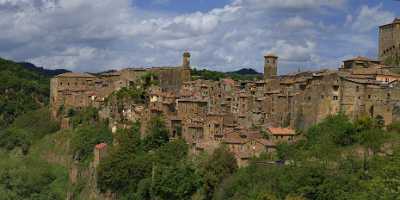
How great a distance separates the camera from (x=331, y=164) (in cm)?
3431

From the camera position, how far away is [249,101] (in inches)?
1757

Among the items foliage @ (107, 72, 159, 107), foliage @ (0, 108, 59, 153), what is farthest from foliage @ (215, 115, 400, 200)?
foliage @ (0, 108, 59, 153)

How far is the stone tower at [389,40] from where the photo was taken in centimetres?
4756

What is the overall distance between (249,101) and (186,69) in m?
15.5

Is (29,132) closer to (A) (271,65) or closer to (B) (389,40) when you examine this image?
(A) (271,65)

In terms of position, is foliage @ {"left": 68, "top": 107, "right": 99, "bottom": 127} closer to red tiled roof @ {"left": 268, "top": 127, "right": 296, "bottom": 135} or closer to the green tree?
the green tree

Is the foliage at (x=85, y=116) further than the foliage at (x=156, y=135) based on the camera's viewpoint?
Yes

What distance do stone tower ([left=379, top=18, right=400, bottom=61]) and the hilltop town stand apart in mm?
65

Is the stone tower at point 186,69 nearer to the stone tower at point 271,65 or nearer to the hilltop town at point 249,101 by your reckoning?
the hilltop town at point 249,101

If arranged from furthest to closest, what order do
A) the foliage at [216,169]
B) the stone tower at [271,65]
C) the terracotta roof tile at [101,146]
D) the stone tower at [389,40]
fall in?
the stone tower at [271,65] → the terracotta roof tile at [101,146] → the stone tower at [389,40] → the foliage at [216,169]

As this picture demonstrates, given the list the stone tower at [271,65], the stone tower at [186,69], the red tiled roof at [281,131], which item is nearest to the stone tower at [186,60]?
the stone tower at [186,69]

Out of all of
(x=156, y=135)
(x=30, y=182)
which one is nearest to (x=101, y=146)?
(x=156, y=135)

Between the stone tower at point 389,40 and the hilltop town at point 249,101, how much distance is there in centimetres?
6

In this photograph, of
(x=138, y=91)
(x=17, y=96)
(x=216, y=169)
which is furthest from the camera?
(x=17, y=96)
